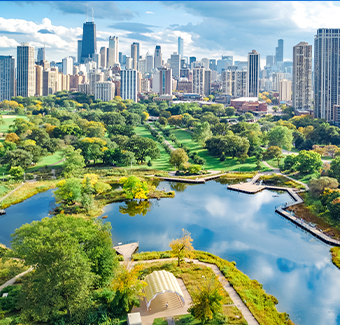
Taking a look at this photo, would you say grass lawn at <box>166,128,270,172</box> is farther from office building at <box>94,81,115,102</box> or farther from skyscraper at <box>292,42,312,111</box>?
office building at <box>94,81,115,102</box>

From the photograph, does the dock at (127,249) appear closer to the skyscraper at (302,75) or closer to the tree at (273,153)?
the tree at (273,153)

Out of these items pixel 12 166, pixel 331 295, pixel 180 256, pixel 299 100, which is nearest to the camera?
pixel 331 295

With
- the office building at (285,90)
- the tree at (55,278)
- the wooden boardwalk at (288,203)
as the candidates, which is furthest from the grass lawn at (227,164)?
the office building at (285,90)

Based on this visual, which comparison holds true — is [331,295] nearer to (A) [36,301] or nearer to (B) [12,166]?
(A) [36,301]

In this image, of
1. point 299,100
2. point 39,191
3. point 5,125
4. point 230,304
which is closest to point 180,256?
point 230,304

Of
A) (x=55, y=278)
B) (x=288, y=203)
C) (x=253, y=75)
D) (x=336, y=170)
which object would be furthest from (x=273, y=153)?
(x=253, y=75)

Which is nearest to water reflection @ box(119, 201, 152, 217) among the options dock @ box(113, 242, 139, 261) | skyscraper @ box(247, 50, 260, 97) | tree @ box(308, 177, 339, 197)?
dock @ box(113, 242, 139, 261)
